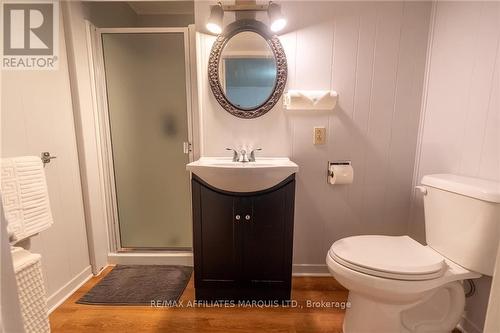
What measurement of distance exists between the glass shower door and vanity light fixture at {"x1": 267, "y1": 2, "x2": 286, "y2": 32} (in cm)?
67

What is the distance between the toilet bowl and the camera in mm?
968

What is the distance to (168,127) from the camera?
5.93 ft

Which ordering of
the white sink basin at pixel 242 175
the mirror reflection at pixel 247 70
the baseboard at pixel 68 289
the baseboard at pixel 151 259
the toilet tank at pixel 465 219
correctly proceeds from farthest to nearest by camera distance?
the baseboard at pixel 151 259
the mirror reflection at pixel 247 70
the baseboard at pixel 68 289
the white sink basin at pixel 242 175
the toilet tank at pixel 465 219

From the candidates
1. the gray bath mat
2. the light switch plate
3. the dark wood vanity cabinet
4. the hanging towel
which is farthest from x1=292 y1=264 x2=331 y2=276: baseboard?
the hanging towel

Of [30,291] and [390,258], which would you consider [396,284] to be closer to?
[390,258]

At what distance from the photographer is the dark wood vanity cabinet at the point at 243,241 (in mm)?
1280

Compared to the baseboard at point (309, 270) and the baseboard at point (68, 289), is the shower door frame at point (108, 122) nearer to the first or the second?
the baseboard at point (68, 289)

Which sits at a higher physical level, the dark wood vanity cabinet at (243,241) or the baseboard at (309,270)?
the dark wood vanity cabinet at (243,241)

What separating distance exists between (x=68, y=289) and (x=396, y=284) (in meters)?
1.84

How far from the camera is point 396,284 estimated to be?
3.15ft

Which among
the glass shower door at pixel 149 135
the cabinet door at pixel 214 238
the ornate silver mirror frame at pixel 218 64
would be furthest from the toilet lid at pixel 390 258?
the glass shower door at pixel 149 135

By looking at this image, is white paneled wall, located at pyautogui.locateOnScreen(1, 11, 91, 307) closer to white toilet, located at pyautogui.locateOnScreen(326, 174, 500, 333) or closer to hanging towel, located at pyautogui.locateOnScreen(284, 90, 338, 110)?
hanging towel, located at pyautogui.locateOnScreen(284, 90, 338, 110)

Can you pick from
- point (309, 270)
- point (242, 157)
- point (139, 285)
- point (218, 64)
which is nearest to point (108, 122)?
point (218, 64)

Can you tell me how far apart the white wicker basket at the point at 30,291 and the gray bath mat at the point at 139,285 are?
0.39 meters
